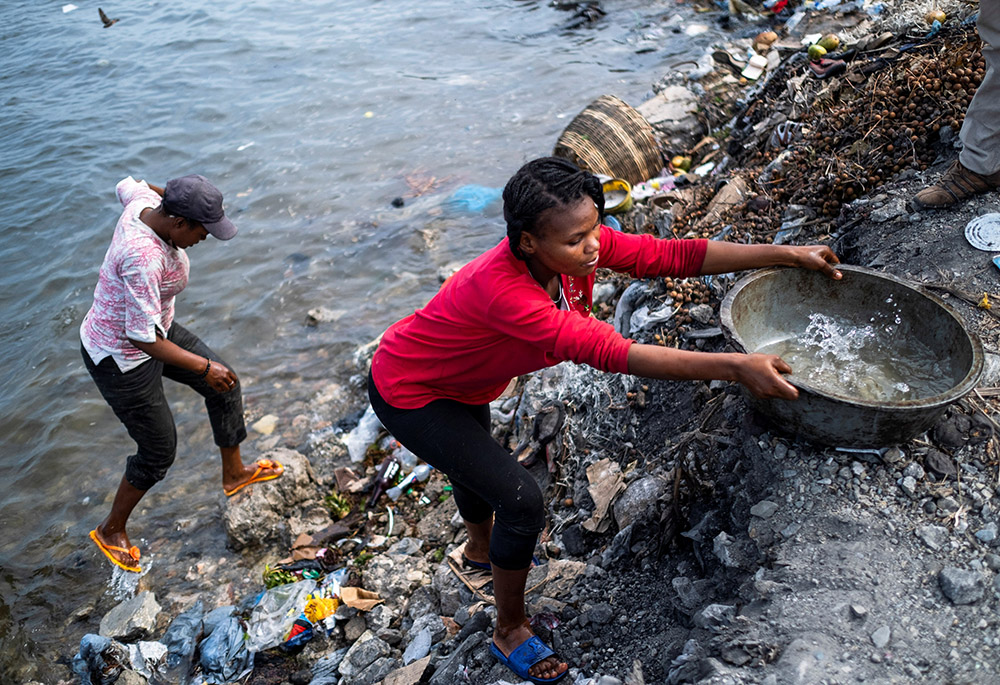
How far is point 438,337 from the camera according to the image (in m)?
2.39

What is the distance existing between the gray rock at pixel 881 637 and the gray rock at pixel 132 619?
3466 mm

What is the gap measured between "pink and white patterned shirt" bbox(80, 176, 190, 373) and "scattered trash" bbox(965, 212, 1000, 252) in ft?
12.4

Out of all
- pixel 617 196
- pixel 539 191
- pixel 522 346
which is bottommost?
pixel 617 196

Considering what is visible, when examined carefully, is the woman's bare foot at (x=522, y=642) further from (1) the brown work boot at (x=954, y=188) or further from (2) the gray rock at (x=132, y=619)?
(1) the brown work boot at (x=954, y=188)

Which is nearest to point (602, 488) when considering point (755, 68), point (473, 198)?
point (473, 198)

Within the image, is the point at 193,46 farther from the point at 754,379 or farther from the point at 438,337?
the point at 754,379

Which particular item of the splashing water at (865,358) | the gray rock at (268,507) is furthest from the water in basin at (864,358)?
the gray rock at (268,507)

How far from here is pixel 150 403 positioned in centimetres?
368

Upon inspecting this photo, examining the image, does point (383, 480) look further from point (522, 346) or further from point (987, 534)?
point (987, 534)

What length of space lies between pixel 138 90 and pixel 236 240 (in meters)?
5.08

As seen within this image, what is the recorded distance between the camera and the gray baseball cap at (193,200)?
3.28 metres

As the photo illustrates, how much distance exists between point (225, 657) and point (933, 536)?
10.1 feet

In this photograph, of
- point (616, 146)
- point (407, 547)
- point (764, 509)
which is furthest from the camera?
point (616, 146)

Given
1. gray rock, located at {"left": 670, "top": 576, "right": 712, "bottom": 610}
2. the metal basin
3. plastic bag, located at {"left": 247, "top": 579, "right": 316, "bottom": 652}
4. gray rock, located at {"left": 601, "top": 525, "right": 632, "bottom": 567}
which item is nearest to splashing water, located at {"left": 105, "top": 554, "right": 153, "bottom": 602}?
plastic bag, located at {"left": 247, "top": 579, "right": 316, "bottom": 652}
